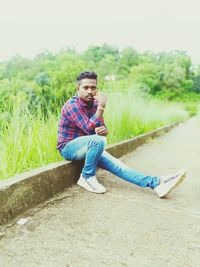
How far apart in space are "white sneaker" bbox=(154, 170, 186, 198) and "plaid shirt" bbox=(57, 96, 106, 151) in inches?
30.9

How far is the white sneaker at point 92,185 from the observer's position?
3.36 meters

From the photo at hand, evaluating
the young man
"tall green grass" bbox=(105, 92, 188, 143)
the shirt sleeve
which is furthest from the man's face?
"tall green grass" bbox=(105, 92, 188, 143)

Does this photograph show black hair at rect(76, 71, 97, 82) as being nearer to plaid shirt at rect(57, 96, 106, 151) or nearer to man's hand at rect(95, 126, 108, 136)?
plaid shirt at rect(57, 96, 106, 151)

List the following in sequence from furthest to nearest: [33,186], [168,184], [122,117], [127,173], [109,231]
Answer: [122,117], [127,173], [168,184], [33,186], [109,231]

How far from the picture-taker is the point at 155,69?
184 feet

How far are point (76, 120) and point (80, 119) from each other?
41 millimetres

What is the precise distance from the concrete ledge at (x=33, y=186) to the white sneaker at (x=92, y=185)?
0.50ft

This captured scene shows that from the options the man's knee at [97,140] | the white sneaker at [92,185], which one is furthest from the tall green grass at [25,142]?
the man's knee at [97,140]

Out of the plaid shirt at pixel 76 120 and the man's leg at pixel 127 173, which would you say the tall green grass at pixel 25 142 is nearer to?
the plaid shirt at pixel 76 120

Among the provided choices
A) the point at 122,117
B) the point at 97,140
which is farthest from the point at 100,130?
the point at 122,117

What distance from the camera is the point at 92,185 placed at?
11.1ft

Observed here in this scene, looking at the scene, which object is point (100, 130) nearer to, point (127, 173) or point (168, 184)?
point (127, 173)

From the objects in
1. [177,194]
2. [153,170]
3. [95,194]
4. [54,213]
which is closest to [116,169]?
[95,194]

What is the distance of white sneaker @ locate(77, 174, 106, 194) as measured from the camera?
11.0ft
